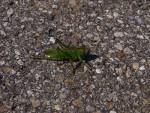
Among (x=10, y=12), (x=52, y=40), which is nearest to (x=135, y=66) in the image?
(x=52, y=40)

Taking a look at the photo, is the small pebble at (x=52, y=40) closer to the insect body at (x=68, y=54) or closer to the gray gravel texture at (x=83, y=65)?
the gray gravel texture at (x=83, y=65)

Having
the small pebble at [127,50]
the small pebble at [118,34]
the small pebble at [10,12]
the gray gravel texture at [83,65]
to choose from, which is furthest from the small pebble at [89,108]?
the small pebble at [10,12]

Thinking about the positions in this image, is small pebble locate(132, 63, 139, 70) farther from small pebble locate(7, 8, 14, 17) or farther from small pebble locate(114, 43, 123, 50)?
small pebble locate(7, 8, 14, 17)

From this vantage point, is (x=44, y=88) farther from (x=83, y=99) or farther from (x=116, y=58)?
(x=116, y=58)

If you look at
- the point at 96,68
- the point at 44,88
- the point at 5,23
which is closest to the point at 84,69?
the point at 96,68

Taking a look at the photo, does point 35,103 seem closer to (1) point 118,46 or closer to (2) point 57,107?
(2) point 57,107
